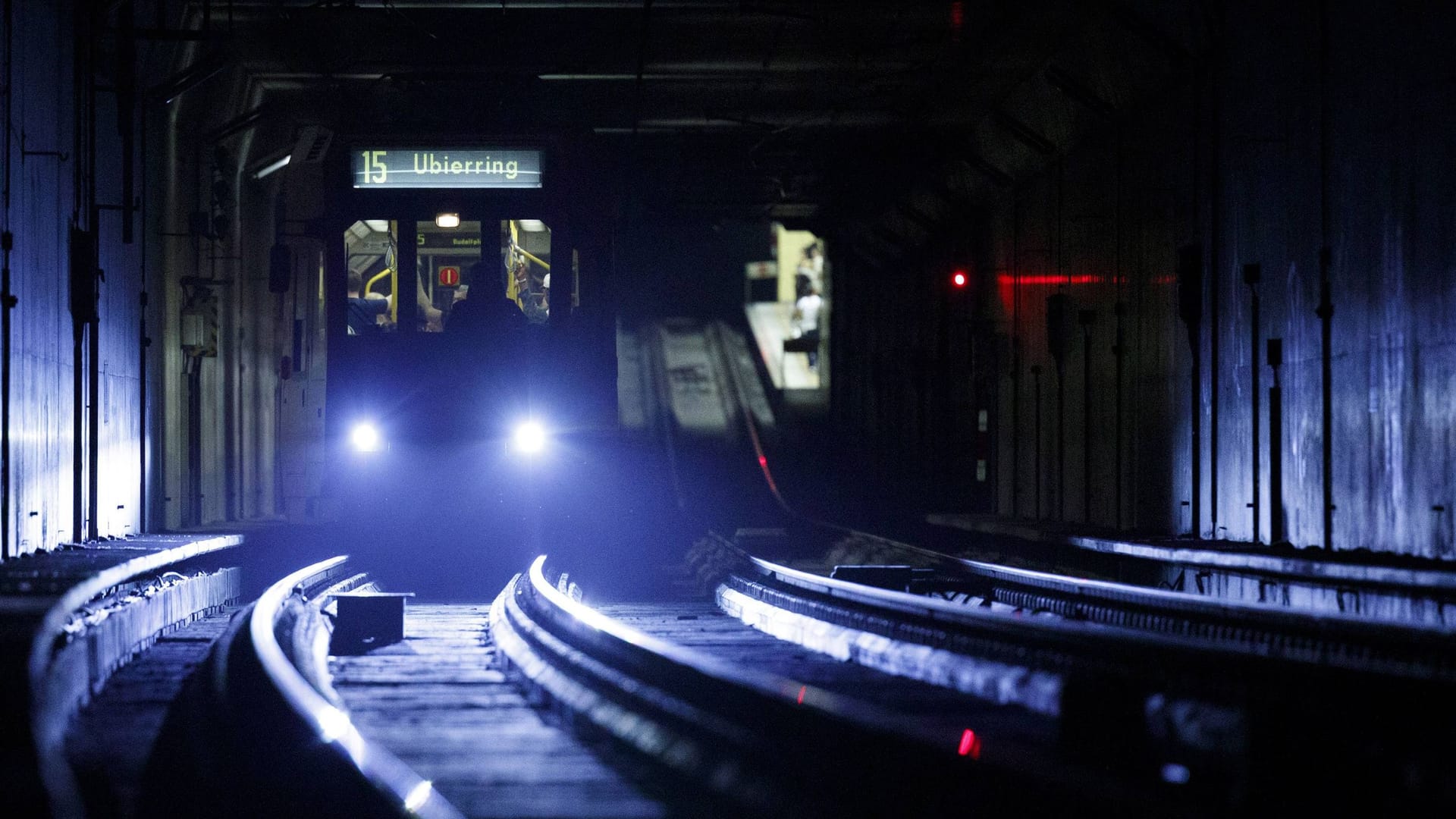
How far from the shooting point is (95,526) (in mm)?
14688

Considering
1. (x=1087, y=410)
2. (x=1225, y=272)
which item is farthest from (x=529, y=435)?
(x=1225, y=272)

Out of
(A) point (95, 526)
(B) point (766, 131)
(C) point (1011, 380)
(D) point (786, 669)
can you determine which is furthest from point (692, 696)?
(B) point (766, 131)

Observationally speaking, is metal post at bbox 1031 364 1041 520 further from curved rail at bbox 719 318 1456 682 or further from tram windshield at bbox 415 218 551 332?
tram windshield at bbox 415 218 551 332

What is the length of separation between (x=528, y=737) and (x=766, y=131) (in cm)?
1978

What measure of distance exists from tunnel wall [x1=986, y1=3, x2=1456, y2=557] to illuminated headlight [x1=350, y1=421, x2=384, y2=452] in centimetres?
868

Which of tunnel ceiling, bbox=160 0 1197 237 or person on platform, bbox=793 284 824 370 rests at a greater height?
tunnel ceiling, bbox=160 0 1197 237

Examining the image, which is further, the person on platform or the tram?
the person on platform

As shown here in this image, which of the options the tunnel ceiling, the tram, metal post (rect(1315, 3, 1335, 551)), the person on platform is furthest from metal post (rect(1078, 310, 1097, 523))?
the person on platform

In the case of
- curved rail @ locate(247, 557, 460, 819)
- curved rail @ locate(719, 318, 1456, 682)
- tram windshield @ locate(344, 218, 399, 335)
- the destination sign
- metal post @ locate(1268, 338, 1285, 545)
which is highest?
the destination sign

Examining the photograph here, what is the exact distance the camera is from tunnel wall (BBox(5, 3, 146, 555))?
12219 millimetres

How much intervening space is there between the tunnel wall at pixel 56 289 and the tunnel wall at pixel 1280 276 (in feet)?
34.6

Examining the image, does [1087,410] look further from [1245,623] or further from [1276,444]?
[1245,623]

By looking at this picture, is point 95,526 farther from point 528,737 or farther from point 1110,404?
point 1110,404

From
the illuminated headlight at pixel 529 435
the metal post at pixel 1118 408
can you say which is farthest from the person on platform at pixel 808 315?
the illuminated headlight at pixel 529 435
